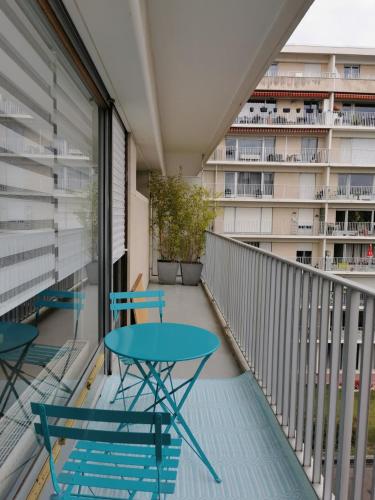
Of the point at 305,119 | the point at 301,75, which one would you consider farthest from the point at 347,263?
the point at 301,75

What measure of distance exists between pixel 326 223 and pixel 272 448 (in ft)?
81.4

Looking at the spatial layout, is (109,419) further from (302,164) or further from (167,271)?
(302,164)

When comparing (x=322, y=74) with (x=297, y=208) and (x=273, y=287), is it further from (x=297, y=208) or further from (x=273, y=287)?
(x=273, y=287)

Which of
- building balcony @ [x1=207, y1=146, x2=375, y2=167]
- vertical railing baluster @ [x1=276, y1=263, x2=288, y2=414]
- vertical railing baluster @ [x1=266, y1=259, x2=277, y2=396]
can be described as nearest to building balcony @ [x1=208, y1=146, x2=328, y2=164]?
building balcony @ [x1=207, y1=146, x2=375, y2=167]

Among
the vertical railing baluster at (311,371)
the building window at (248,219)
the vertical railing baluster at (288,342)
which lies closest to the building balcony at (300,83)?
the building window at (248,219)

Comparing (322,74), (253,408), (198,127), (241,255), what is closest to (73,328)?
(253,408)

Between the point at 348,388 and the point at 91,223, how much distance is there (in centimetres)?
187

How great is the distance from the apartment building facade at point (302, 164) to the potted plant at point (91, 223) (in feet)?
74.2

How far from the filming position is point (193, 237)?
8.08 metres

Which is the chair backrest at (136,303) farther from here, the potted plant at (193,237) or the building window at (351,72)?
the building window at (351,72)

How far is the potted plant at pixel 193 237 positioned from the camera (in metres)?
7.78

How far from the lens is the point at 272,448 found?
2.36m

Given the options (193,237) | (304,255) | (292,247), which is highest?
(193,237)

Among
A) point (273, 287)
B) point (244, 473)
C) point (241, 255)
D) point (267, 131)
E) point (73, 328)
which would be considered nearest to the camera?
point (244, 473)
